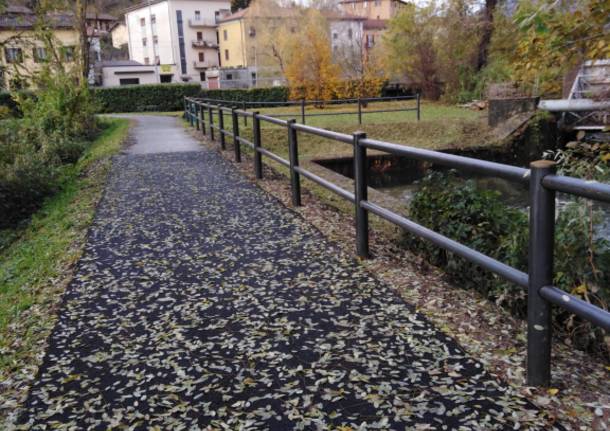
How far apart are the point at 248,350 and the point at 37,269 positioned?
318 cm

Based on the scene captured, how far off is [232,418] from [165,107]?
3922 centimetres

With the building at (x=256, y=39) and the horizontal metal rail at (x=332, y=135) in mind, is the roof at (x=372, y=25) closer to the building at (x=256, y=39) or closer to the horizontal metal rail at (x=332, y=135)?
the building at (x=256, y=39)

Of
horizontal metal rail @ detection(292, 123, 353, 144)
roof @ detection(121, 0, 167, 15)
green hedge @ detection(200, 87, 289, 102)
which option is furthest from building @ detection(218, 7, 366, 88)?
horizontal metal rail @ detection(292, 123, 353, 144)

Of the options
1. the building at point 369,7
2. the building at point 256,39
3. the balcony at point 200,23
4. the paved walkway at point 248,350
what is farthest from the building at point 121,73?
the paved walkway at point 248,350

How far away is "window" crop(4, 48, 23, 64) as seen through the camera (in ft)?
29.1

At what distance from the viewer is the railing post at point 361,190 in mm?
4729

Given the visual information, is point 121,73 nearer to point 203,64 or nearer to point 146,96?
point 203,64

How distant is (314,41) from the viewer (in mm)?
34438

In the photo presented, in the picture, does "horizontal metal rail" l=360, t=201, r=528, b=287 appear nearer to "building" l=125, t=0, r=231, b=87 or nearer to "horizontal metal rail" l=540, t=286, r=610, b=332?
"horizontal metal rail" l=540, t=286, r=610, b=332

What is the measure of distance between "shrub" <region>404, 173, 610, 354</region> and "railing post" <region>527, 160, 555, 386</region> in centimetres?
82

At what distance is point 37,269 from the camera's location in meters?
5.66

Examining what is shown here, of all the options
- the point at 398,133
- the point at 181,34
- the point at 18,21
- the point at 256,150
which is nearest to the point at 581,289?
the point at 256,150

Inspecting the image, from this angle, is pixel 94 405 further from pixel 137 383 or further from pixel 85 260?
pixel 85 260

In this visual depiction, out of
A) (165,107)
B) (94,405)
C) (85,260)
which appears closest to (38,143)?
(85,260)
